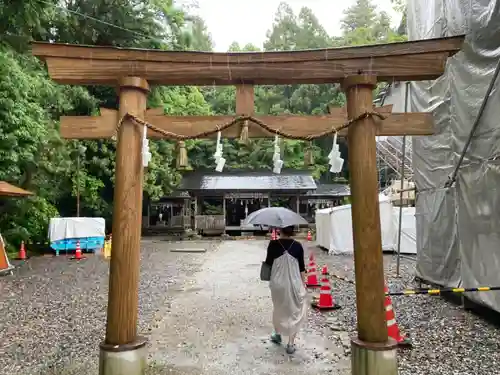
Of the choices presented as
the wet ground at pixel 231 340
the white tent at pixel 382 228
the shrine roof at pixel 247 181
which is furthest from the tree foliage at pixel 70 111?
the white tent at pixel 382 228

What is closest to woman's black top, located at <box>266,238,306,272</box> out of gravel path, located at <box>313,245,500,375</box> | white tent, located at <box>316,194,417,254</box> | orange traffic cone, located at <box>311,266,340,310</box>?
gravel path, located at <box>313,245,500,375</box>

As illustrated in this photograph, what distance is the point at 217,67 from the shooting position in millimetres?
4324

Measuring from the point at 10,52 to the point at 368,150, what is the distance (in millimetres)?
11278

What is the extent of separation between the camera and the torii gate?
403 cm

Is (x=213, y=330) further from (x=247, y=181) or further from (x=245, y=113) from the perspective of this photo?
(x=247, y=181)

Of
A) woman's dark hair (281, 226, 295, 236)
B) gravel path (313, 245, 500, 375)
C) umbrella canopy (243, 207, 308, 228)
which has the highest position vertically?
umbrella canopy (243, 207, 308, 228)

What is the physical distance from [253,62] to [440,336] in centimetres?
455

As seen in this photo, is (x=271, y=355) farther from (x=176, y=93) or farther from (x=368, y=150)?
(x=176, y=93)

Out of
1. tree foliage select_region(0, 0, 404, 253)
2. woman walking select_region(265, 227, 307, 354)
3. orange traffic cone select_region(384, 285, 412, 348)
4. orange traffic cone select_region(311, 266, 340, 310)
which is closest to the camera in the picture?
woman walking select_region(265, 227, 307, 354)

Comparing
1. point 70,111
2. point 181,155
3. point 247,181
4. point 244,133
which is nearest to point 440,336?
point 244,133

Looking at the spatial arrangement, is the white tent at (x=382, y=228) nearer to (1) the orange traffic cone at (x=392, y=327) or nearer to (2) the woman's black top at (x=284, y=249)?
(1) the orange traffic cone at (x=392, y=327)

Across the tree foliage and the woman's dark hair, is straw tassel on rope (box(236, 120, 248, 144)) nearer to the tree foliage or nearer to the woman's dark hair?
the tree foliage

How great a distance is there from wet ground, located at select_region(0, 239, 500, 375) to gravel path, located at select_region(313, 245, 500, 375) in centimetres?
1

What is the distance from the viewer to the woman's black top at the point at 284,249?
5121mm
